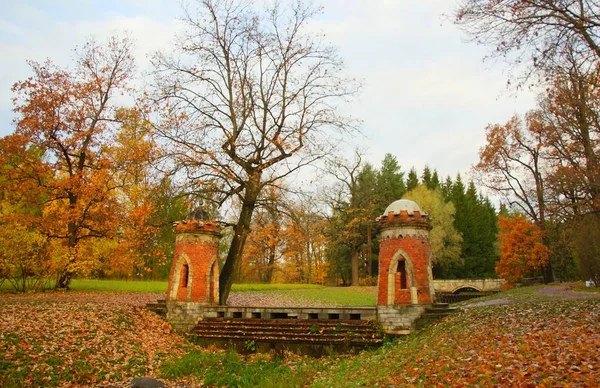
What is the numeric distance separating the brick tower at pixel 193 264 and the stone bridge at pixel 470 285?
27704 mm

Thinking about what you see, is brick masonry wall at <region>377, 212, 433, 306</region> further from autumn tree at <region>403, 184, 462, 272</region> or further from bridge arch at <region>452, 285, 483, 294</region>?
autumn tree at <region>403, 184, 462, 272</region>

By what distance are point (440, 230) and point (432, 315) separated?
32884 mm

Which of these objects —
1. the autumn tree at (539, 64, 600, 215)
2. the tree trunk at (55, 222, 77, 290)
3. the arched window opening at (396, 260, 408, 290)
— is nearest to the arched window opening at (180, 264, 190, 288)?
the tree trunk at (55, 222, 77, 290)

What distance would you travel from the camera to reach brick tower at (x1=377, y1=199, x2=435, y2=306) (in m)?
12.9

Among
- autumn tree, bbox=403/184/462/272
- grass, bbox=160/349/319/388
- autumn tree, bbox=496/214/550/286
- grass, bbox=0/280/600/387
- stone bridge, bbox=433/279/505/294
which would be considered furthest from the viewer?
autumn tree, bbox=403/184/462/272

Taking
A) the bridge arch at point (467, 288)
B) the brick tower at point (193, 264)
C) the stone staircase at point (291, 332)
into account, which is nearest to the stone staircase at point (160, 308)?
the brick tower at point (193, 264)

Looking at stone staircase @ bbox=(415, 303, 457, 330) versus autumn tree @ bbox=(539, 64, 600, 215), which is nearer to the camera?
stone staircase @ bbox=(415, 303, 457, 330)

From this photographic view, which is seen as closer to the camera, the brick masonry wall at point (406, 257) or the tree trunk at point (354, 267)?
the brick masonry wall at point (406, 257)

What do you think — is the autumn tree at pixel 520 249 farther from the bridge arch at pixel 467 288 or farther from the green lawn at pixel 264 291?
the green lawn at pixel 264 291

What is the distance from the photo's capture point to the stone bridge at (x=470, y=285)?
3844cm

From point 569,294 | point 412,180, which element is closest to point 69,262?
point 569,294

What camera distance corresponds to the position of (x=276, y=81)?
59.1 ft

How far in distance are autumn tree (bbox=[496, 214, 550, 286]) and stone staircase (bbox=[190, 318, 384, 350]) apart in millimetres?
23577

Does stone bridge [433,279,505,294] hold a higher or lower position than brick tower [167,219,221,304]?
lower
